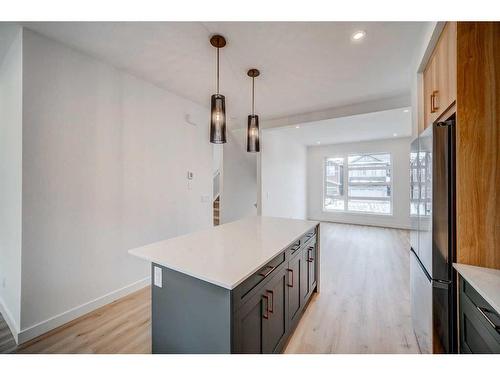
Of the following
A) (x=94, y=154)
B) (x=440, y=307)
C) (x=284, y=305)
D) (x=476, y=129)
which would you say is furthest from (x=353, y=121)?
(x=94, y=154)

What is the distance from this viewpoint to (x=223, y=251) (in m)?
1.44

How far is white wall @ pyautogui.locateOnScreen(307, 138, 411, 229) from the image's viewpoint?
19.6 feet

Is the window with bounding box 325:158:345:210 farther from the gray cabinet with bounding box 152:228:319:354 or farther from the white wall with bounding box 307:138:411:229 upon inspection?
the gray cabinet with bounding box 152:228:319:354

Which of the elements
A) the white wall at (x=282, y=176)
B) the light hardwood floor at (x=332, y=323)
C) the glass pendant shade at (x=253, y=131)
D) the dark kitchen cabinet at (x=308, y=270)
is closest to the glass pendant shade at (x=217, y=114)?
the glass pendant shade at (x=253, y=131)

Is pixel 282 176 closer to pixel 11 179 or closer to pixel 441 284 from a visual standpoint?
pixel 441 284

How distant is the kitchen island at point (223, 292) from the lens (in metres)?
1.08

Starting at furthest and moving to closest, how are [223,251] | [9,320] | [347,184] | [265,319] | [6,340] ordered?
[347,184] < [9,320] < [6,340] < [223,251] < [265,319]

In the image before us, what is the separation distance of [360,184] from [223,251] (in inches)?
255

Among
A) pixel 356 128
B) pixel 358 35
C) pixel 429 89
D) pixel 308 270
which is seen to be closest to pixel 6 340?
pixel 308 270

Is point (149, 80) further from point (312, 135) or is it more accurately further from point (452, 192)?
point (312, 135)

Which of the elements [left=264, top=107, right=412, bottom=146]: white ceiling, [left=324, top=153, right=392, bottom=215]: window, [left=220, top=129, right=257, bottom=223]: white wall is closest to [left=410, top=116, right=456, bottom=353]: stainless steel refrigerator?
[left=264, top=107, right=412, bottom=146]: white ceiling

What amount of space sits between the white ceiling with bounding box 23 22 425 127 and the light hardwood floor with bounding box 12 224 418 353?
8.59 ft

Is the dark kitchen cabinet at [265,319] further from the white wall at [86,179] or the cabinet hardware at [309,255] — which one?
the white wall at [86,179]

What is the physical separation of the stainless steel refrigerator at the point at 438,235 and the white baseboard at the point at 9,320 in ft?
10.5
